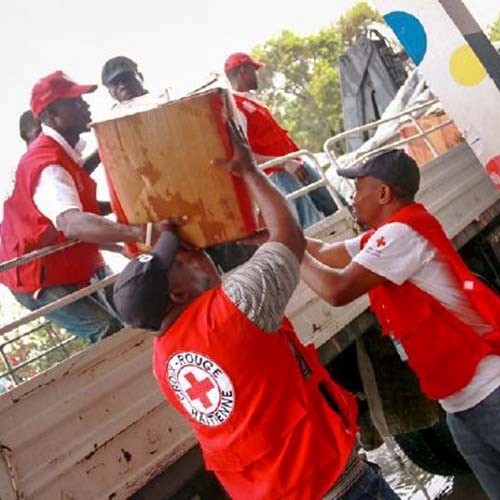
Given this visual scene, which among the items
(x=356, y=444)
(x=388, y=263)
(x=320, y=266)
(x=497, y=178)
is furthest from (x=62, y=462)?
(x=497, y=178)

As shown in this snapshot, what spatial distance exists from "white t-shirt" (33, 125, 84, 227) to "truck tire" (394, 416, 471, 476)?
273 centimetres

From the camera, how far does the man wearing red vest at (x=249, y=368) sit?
1.46 meters

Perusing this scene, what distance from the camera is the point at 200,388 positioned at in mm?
1511

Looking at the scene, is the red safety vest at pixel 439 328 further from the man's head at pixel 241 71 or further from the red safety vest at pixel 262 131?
the man's head at pixel 241 71

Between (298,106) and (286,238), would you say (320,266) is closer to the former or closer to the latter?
(286,238)

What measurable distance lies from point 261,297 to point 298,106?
80.8ft

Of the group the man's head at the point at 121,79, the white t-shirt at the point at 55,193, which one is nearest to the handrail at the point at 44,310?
the white t-shirt at the point at 55,193

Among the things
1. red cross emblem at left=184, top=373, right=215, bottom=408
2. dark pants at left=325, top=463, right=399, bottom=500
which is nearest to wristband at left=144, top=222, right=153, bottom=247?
red cross emblem at left=184, top=373, right=215, bottom=408

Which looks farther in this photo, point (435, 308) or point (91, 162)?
point (91, 162)

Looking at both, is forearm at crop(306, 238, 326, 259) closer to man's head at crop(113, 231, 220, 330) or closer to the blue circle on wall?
man's head at crop(113, 231, 220, 330)

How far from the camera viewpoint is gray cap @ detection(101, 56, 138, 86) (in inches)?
116

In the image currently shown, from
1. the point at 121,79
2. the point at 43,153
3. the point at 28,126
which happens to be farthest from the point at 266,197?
the point at 28,126

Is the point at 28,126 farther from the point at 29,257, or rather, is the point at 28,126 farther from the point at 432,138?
the point at 432,138

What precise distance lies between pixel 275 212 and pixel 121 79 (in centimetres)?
173
